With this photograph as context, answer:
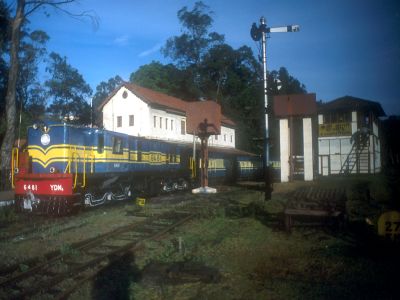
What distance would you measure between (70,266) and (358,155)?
2983cm

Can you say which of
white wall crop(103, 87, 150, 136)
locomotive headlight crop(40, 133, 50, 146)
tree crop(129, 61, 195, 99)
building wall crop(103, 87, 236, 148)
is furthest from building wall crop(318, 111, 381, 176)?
tree crop(129, 61, 195, 99)

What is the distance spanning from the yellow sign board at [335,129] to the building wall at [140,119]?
16842mm

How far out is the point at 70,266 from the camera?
719cm

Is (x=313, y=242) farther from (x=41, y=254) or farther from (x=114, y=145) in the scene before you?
(x=114, y=145)

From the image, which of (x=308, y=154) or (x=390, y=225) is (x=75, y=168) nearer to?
(x=390, y=225)

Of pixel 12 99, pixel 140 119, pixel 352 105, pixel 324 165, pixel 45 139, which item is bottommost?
pixel 324 165

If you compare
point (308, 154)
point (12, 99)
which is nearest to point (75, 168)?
point (12, 99)

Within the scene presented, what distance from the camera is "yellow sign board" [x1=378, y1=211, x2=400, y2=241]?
24.4ft

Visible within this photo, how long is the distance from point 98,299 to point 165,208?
9639 mm

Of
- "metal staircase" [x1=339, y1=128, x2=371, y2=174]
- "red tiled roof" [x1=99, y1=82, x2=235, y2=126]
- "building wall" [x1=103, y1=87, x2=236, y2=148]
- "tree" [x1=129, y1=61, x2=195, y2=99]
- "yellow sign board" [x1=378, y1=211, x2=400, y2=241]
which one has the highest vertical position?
"tree" [x1=129, y1=61, x2=195, y2=99]

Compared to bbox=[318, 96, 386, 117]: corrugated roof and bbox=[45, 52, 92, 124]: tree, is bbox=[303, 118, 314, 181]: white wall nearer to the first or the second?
bbox=[318, 96, 386, 117]: corrugated roof

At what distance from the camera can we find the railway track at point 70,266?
Answer: 5.86m

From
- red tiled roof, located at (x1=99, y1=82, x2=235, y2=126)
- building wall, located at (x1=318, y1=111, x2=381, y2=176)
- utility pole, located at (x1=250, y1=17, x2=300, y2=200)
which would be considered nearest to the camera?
utility pole, located at (x1=250, y1=17, x2=300, y2=200)

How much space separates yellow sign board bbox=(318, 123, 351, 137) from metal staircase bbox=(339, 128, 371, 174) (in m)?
0.99
